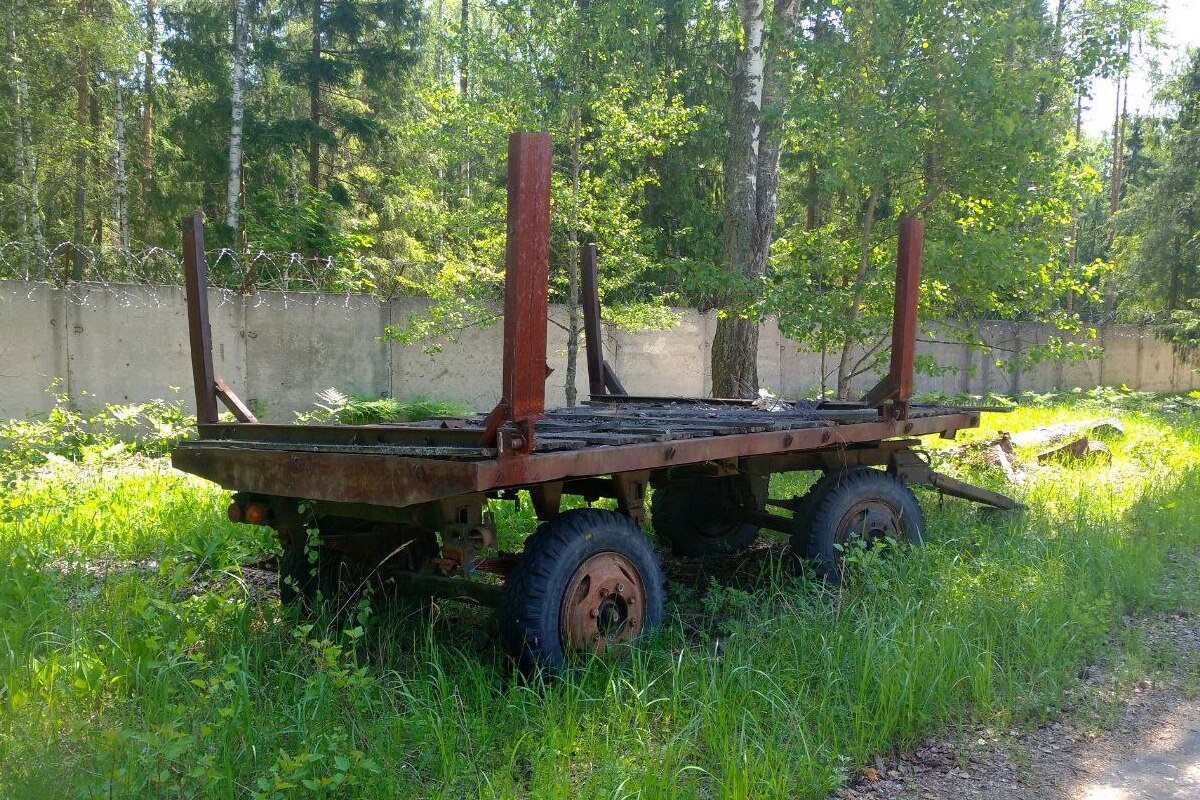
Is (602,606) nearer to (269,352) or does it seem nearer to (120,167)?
(269,352)

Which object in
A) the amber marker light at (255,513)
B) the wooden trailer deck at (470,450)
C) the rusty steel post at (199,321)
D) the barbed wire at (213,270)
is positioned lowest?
the amber marker light at (255,513)

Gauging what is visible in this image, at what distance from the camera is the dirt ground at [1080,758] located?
11.2ft

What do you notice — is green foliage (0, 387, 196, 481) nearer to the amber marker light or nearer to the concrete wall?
the concrete wall

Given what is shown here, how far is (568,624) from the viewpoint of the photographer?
151 inches

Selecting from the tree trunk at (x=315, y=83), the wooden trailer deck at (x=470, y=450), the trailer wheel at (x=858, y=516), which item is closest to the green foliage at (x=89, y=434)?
the wooden trailer deck at (x=470, y=450)

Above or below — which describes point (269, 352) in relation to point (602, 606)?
above

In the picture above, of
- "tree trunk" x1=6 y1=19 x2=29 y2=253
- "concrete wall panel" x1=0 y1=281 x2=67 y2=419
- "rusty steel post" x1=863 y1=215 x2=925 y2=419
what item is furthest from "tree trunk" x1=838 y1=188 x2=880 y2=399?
"tree trunk" x1=6 y1=19 x2=29 y2=253

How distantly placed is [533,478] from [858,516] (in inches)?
118

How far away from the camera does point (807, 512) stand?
5559 millimetres

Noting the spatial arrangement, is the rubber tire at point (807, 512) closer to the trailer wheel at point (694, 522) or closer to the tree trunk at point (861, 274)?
the trailer wheel at point (694, 522)

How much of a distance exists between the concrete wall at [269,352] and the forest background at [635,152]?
0.51 meters

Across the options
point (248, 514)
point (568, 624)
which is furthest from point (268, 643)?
point (568, 624)

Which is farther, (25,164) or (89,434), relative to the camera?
(25,164)

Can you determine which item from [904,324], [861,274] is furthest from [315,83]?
[904,324]
